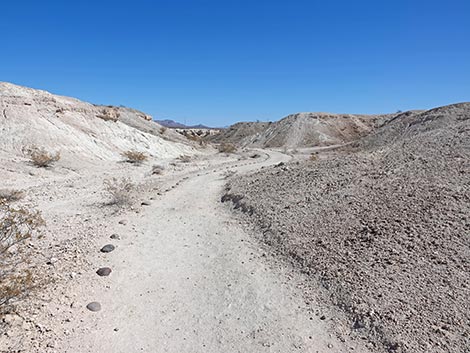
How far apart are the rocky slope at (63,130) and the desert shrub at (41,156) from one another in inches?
23.3

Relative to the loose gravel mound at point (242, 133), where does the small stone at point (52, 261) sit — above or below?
below

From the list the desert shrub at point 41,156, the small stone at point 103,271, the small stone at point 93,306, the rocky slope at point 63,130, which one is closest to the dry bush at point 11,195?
the desert shrub at point 41,156

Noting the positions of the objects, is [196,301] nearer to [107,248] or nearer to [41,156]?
[107,248]

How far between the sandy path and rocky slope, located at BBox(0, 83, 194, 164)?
14.7 meters

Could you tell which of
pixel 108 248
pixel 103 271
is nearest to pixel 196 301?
pixel 103 271

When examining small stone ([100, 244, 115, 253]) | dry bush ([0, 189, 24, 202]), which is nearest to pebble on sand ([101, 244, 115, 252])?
small stone ([100, 244, 115, 253])

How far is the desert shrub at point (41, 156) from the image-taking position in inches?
661

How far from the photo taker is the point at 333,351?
14.0 ft

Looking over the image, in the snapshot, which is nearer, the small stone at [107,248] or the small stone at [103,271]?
the small stone at [103,271]

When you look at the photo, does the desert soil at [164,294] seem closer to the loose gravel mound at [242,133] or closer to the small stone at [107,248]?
the small stone at [107,248]

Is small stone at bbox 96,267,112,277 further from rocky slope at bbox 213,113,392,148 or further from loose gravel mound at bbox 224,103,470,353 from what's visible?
rocky slope at bbox 213,113,392,148

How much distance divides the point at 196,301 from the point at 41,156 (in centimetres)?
1509

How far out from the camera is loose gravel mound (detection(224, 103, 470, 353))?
456 centimetres

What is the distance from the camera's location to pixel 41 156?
55.5 feet
